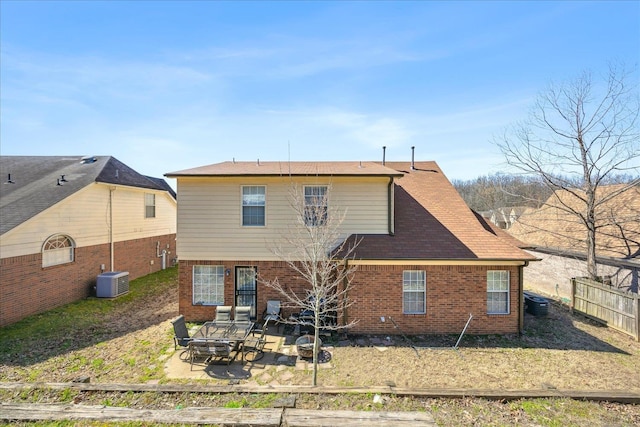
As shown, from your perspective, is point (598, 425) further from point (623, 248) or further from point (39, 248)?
point (39, 248)

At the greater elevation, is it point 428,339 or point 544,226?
point 544,226

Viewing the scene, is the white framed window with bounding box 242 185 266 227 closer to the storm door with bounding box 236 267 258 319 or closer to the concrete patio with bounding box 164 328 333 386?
the storm door with bounding box 236 267 258 319

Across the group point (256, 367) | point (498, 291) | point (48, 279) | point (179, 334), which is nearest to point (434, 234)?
point (498, 291)

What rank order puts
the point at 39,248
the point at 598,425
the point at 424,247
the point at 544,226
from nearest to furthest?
the point at 598,425, the point at 424,247, the point at 39,248, the point at 544,226

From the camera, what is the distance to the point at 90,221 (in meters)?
14.0

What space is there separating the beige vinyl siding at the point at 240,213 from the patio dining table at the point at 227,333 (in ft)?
7.97

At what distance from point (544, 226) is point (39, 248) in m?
26.7

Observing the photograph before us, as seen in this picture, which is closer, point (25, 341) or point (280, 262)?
point (25, 341)

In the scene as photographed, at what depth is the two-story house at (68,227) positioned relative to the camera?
1076cm

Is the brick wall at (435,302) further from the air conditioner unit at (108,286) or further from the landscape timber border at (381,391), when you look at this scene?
the air conditioner unit at (108,286)

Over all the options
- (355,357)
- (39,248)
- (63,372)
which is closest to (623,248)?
(355,357)

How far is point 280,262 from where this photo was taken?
10.4m

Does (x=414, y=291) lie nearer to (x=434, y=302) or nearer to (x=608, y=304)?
(x=434, y=302)

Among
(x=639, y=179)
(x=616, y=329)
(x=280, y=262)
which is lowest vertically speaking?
(x=616, y=329)
